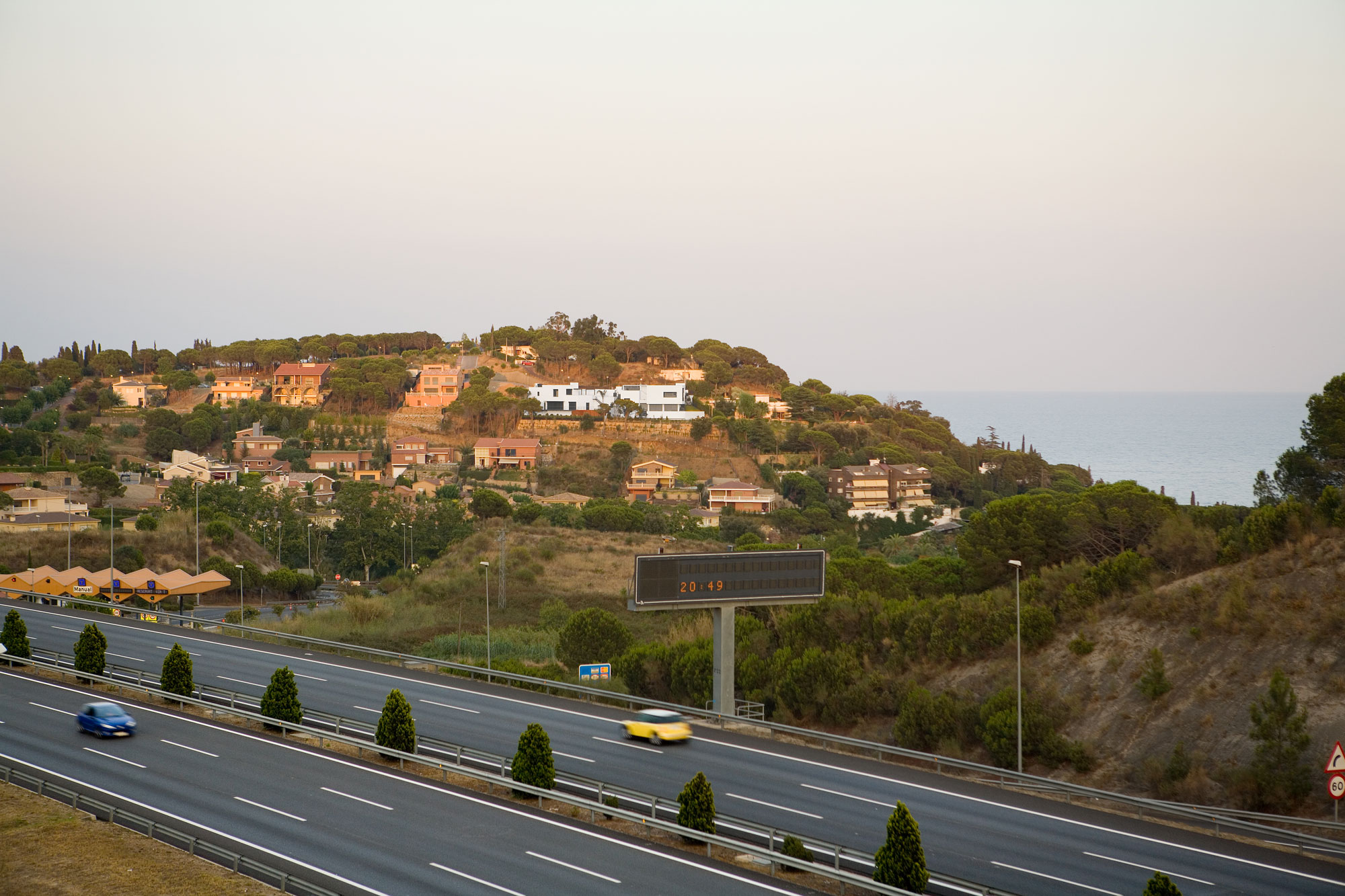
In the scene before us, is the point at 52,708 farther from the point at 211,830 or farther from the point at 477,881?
the point at 477,881

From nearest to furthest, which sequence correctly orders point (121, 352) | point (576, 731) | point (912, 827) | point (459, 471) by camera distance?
1. point (912, 827)
2. point (576, 731)
3. point (459, 471)
4. point (121, 352)

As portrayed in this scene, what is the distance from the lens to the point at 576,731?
2931cm

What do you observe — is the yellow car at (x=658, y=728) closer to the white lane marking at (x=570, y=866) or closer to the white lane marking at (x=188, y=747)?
the white lane marking at (x=570, y=866)

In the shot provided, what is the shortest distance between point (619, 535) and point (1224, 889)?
71.3 m

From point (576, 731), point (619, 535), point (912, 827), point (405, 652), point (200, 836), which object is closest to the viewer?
point (912, 827)

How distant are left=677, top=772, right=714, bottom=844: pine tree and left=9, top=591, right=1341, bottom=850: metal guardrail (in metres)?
7.19

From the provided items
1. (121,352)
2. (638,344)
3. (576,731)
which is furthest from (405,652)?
(121,352)

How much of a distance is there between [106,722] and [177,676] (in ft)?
13.9

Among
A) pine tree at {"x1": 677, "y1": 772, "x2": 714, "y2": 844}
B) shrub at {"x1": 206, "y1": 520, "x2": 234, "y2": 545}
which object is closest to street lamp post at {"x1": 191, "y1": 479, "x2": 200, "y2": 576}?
shrub at {"x1": 206, "y1": 520, "x2": 234, "y2": 545}

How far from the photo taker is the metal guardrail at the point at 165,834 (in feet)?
57.1

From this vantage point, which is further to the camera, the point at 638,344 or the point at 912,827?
the point at 638,344

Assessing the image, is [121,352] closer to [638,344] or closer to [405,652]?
[638,344]

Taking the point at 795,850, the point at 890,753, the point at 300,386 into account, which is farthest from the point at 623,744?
the point at 300,386

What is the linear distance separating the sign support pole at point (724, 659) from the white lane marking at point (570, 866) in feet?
50.9
